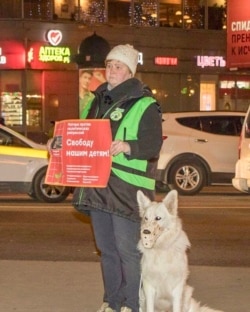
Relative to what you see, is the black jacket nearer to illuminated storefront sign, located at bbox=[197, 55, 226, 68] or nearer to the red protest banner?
the red protest banner

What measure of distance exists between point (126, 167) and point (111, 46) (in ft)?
84.5

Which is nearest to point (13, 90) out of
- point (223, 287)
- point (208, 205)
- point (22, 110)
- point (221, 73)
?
point (22, 110)

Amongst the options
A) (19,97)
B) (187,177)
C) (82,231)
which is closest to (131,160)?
(82,231)

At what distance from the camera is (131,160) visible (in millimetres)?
6871

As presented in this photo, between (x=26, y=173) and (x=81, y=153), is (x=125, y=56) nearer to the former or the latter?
(x=81, y=153)

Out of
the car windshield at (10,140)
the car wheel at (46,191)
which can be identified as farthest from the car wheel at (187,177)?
the car windshield at (10,140)

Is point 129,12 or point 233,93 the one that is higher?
point 129,12

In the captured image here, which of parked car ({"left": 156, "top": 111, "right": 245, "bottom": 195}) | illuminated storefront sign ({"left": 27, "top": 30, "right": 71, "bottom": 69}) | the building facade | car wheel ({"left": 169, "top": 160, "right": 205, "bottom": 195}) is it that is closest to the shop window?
the building facade

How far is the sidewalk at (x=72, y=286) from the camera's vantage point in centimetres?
809

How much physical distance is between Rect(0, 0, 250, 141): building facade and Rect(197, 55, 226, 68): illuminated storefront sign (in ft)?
0.12

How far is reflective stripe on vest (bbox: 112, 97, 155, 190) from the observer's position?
686 cm

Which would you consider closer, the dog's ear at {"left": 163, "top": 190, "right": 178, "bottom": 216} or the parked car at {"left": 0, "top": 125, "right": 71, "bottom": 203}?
the dog's ear at {"left": 163, "top": 190, "right": 178, "bottom": 216}

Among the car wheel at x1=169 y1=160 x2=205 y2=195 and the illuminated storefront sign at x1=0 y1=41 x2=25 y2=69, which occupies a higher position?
the illuminated storefront sign at x1=0 y1=41 x2=25 y2=69

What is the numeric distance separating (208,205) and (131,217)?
10.1 meters
